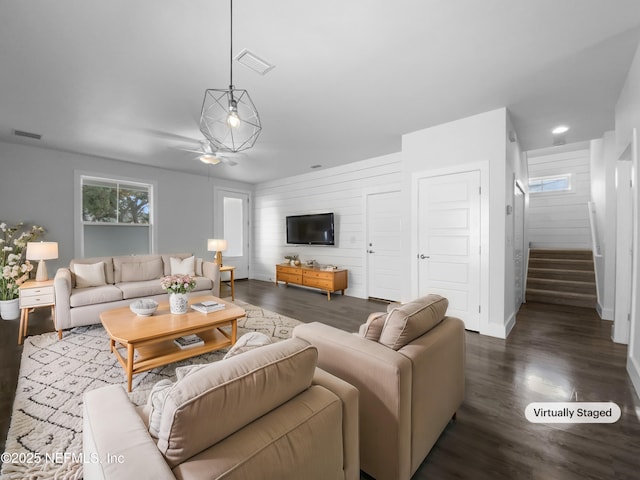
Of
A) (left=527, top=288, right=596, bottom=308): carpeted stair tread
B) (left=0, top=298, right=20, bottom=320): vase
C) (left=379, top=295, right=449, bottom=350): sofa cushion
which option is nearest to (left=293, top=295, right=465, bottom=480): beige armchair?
(left=379, top=295, right=449, bottom=350): sofa cushion

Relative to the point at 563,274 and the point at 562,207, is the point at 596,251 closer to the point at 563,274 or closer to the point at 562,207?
the point at 563,274

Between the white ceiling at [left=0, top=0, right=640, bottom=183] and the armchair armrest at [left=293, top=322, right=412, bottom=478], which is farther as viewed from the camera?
the white ceiling at [left=0, top=0, right=640, bottom=183]

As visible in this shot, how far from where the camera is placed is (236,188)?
7348mm

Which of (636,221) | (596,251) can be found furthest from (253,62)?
(596,251)

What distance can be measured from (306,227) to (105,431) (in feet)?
18.4

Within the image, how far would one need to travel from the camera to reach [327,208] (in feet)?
20.1

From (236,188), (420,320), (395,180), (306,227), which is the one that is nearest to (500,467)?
(420,320)

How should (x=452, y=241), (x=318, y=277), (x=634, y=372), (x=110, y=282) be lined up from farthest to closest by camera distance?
(x=318, y=277) → (x=110, y=282) → (x=452, y=241) → (x=634, y=372)

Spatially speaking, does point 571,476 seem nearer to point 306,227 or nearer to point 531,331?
point 531,331

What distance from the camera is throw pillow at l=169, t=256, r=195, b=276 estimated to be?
4629 millimetres

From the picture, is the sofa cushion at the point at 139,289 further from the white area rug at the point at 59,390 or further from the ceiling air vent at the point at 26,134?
the ceiling air vent at the point at 26,134

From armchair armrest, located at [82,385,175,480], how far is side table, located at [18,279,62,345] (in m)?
3.21

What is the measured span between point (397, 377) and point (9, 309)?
510 centimetres

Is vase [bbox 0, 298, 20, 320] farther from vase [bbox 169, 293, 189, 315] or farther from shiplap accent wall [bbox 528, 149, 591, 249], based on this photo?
shiplap accent wall [bbox 528, 149, 591, 249]
